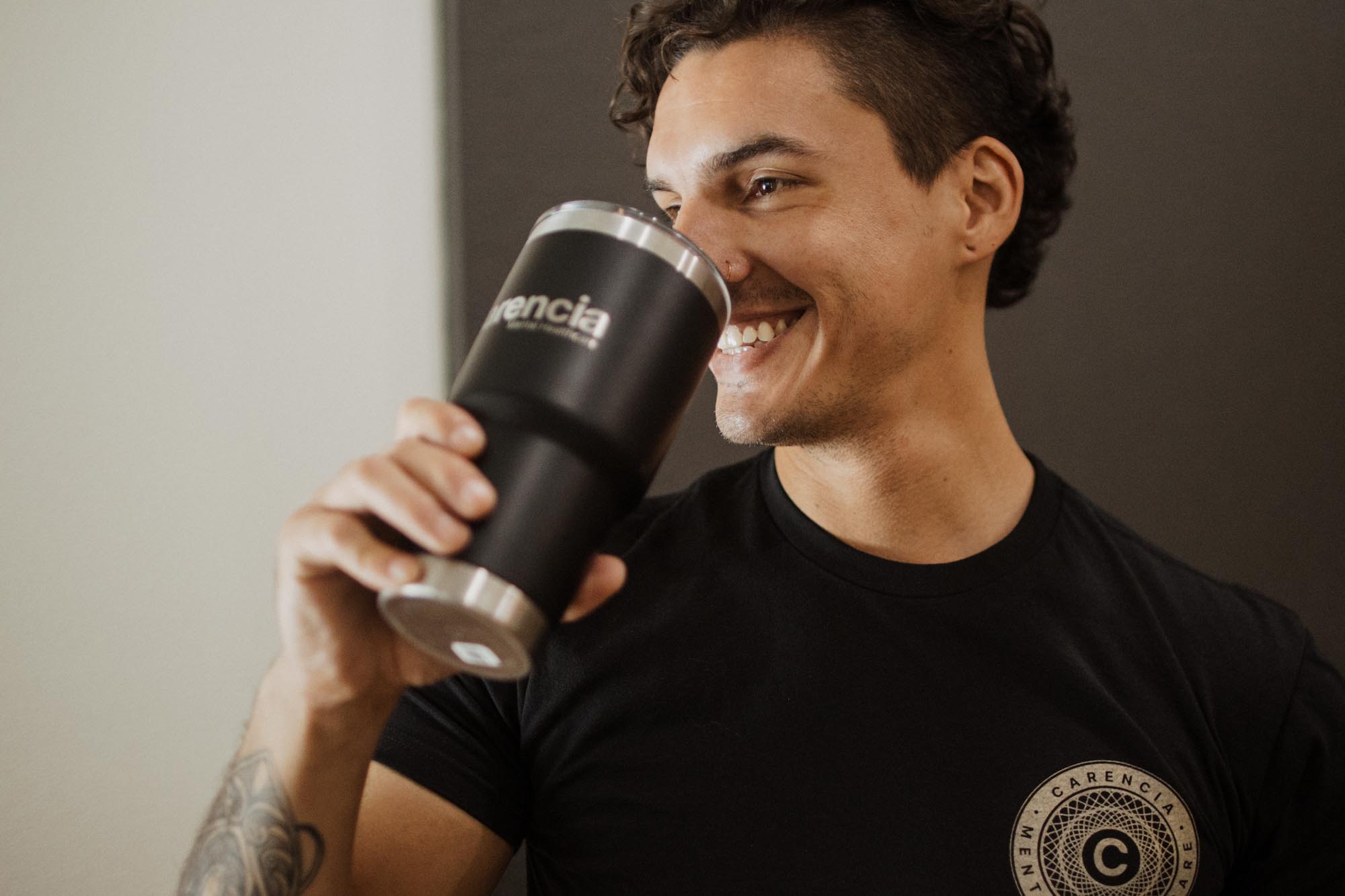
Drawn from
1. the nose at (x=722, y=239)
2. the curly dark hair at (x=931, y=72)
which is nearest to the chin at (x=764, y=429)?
the nose at (x=722, y=239)

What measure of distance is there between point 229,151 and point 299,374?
263mm

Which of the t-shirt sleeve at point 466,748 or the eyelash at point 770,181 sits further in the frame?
the eyelash at point 770,181

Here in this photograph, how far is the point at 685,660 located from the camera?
90 cm

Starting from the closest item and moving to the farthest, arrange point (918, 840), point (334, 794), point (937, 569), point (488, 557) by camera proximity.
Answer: point (488, 557), point (334, 794), point (918, 840), point (937, 569)

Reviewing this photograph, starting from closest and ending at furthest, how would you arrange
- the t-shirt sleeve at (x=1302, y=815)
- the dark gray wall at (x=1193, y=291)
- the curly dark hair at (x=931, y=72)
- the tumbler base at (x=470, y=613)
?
the tumbler base at (x=470, y=613)
the t-shirt sleeve at (x=1302, y=815)
the curly dark hair at (x=931, y=72)
the dark gray wall at (x=1193, y=291)

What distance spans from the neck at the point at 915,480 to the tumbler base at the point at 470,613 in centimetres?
54

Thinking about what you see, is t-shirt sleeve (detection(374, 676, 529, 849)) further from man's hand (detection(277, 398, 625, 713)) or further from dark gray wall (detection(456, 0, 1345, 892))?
dark gray wall (detection(456, 0, 1345, 892))

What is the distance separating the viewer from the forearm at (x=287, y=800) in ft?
2.13

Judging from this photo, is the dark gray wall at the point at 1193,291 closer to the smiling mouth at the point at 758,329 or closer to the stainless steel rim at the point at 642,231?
the smiling mouth at the point at 758,329

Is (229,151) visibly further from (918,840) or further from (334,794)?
(918,840)

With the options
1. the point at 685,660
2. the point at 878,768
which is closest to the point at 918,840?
the point at 878,768

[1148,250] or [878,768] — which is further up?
[1148,250]

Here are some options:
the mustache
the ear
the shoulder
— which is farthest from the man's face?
the shoulder

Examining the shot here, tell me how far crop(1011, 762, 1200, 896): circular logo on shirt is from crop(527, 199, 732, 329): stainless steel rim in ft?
1.83
